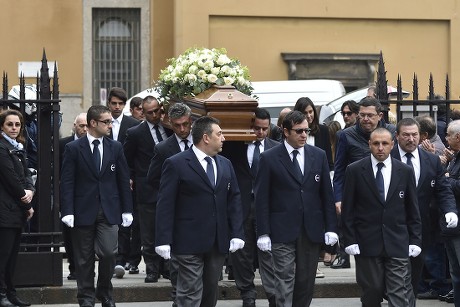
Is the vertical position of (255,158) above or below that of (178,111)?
below

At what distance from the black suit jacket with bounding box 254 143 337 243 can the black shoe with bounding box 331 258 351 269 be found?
4.03 meters

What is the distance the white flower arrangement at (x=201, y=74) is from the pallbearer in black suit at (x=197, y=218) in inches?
101

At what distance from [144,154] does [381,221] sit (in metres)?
3.77

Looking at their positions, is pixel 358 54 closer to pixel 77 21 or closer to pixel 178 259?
pixel 77 21

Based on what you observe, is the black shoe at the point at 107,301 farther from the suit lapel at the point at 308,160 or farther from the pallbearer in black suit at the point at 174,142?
the suit lapel at the point at 308,160

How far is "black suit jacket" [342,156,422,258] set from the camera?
12.4 metres

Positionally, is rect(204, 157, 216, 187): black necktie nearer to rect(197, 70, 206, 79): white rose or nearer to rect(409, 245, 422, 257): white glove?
rect(409, 245, 422, 257): white glove

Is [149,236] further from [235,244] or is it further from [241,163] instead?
[235,244]

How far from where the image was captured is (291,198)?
504 inches

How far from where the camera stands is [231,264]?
47.8ft

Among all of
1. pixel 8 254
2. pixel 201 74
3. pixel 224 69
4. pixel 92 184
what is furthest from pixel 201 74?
pixel 8 254

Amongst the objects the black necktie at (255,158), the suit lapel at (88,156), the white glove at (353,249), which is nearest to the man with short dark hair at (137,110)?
the black necktie at (255,158)

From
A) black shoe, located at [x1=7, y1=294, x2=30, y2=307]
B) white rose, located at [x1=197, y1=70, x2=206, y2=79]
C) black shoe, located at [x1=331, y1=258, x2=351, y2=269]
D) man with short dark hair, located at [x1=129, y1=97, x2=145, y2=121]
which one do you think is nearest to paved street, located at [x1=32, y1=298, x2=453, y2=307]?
black shoe, located at [x1=7, y1=294, x2=30, y2=307]

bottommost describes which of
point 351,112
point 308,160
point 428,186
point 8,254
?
point 8,254
